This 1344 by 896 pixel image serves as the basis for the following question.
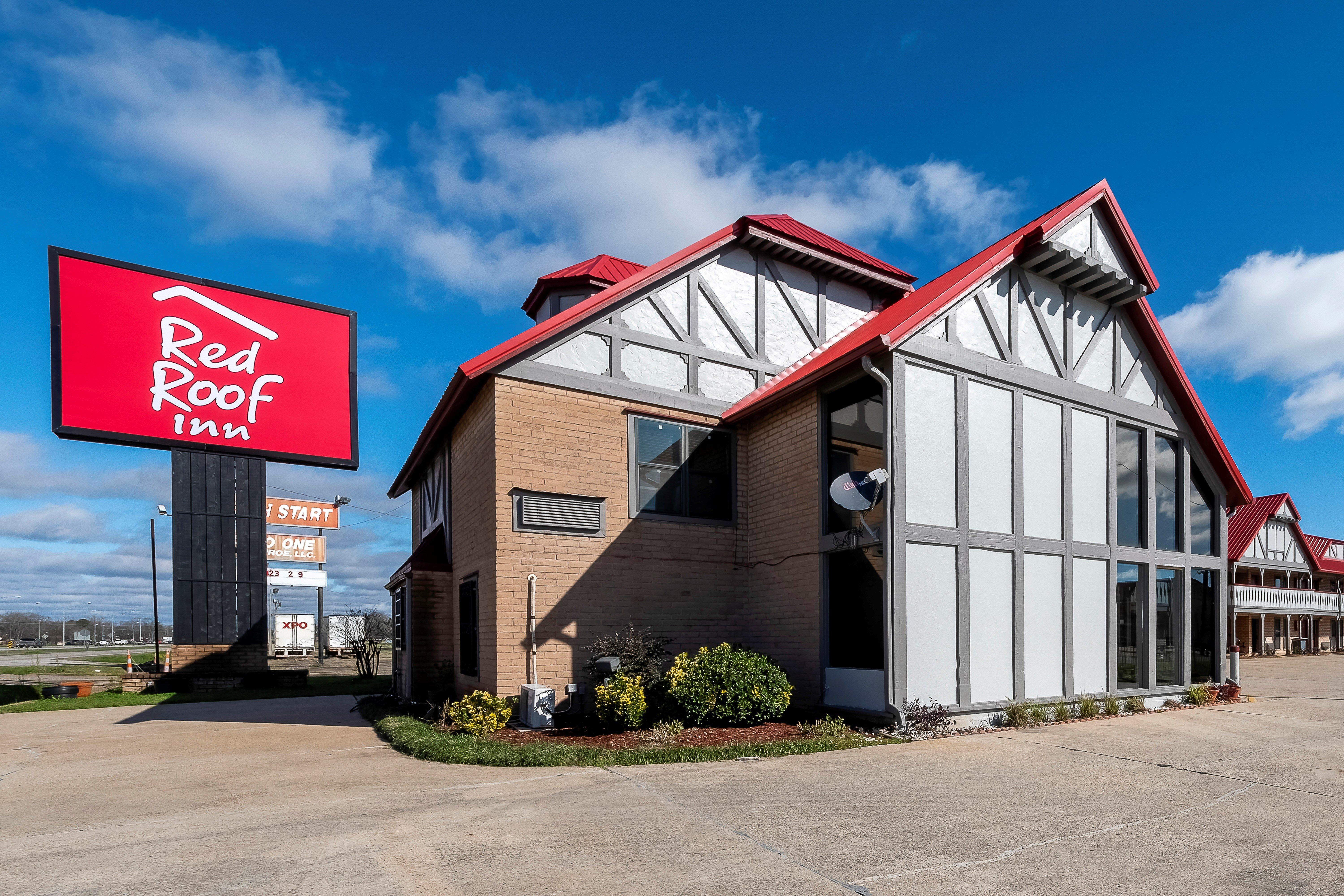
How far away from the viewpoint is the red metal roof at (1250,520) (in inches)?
1459

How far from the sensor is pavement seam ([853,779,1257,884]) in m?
5.17

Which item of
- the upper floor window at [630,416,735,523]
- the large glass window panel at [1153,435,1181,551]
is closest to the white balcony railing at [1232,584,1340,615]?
the large glass window panel at [1153,435,1181,551]

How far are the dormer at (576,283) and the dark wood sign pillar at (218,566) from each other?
35.7 feet

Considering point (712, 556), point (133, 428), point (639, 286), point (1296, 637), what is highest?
point (639, 286)

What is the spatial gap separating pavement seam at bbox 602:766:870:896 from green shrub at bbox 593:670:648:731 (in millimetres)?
2299

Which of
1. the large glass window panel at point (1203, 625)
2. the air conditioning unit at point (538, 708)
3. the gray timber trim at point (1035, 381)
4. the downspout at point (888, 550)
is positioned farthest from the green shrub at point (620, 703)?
the large glass window panel at point (1203, 625)

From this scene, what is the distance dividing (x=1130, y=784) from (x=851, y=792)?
115 inches

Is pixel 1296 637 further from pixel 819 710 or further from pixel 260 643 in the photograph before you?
pixel 260 643

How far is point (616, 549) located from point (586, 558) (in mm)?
556

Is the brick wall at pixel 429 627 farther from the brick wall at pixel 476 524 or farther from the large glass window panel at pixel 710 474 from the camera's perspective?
the large glass window panel at pixel 710 474

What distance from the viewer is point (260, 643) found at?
23.2 m

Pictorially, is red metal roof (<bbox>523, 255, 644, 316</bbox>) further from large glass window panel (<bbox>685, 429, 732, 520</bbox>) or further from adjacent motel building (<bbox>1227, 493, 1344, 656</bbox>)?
adjacent motel building (<bbox>1227, 493, 1344, 656</bbox>)

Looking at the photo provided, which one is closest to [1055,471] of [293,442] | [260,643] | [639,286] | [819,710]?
[819,710]

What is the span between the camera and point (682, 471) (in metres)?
13.9
